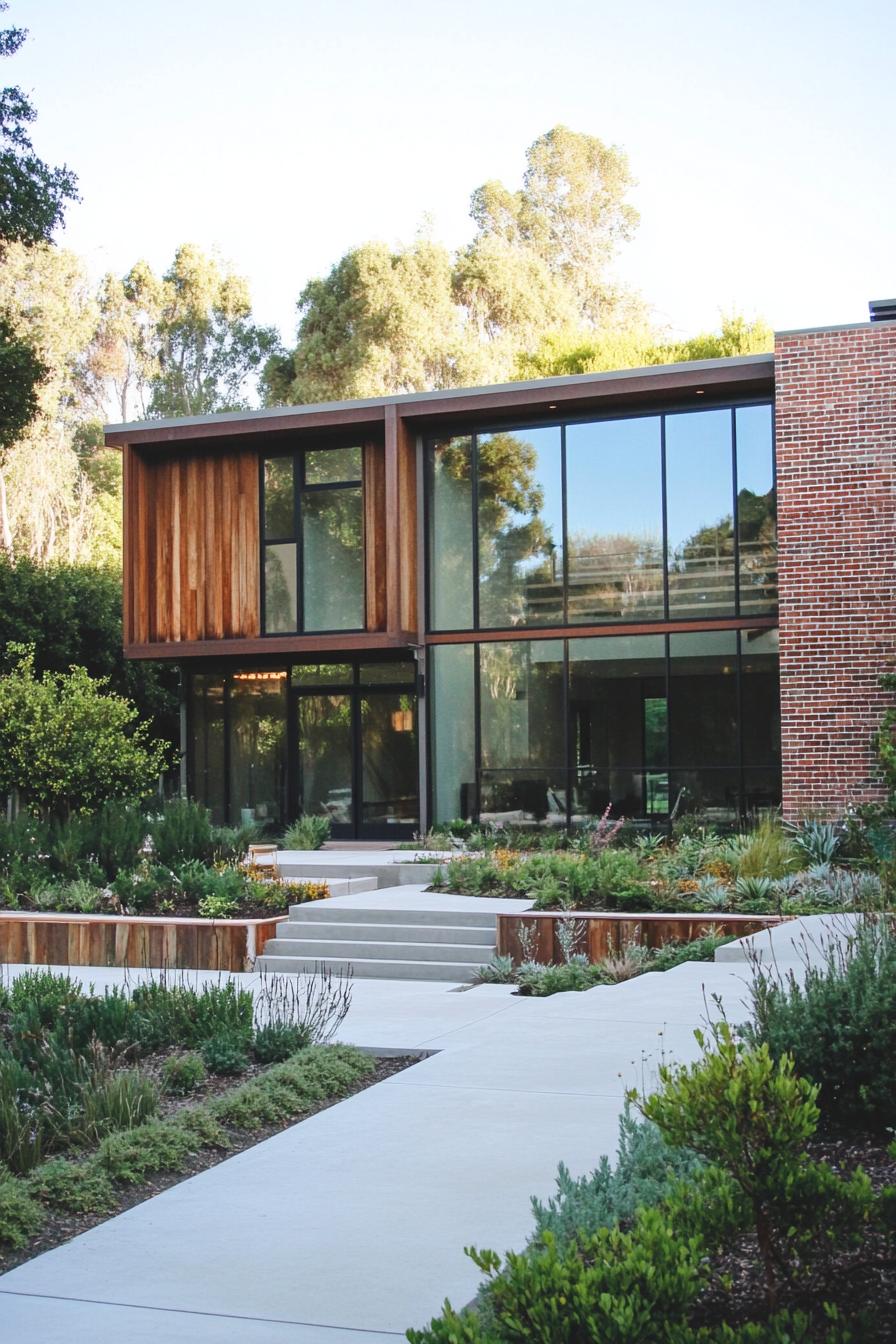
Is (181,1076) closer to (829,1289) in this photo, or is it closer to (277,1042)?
(277,1042)

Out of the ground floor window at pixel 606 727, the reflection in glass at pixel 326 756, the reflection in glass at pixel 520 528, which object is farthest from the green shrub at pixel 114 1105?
the reflection in glass at pixel 326 756

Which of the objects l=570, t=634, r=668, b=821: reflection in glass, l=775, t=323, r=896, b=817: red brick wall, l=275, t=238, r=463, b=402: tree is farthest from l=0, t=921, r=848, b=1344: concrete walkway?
l=275, t=238, r=463, b=402: tree

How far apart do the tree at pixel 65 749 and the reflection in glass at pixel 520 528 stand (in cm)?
514

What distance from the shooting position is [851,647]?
16109 mm

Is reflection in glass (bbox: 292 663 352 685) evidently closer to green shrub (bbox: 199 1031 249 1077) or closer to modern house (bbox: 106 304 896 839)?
modern house (bbox: 106 304 896 839)

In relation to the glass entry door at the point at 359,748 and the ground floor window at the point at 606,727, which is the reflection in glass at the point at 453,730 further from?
the glass entry door at the point at 359,748

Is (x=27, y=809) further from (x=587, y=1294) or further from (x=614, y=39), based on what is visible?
(x=614, y=39)

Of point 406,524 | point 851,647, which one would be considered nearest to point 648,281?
point 406,524

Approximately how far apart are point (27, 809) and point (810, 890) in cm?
988

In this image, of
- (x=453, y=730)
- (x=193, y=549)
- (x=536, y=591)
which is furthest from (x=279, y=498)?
(x=453, y=730)

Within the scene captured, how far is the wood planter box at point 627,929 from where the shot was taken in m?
11.3

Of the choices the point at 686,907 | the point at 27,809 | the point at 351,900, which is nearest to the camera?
the point at 686,907

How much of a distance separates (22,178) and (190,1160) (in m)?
20.7

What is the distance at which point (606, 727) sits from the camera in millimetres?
18219
